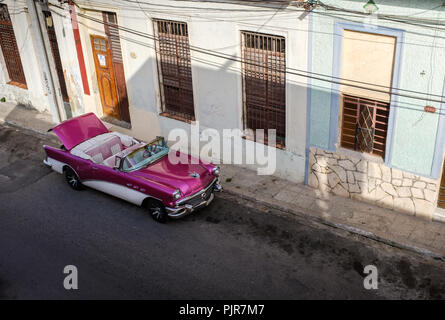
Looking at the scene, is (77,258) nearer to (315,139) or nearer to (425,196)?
(315,139)

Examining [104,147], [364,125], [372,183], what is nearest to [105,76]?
[104,147]

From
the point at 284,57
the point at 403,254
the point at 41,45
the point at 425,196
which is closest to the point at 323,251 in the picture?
the point at 403,254

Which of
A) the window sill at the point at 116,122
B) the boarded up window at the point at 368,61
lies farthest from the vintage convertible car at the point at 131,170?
the boarded up window at the point at 368,61

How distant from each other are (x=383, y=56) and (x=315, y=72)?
152 centimetres

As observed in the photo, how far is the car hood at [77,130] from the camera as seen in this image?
1238 centimetres

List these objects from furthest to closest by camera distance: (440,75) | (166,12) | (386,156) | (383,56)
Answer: (166,12), (386,156), (383,56), (440,75)

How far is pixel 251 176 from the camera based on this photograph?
12914 millimetres

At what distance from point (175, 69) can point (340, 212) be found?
5865 mm

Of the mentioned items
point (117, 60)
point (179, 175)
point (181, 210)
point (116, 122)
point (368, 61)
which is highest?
point (368, 61)

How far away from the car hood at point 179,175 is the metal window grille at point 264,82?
7.10ft

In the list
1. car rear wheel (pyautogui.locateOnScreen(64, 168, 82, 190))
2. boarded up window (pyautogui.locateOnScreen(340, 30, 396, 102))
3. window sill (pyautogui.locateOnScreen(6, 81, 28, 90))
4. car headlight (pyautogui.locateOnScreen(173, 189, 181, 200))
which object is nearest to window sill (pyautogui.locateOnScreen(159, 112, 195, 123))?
car rear wheel (pyautogui.locateOnScreen(64, 168, 82, 190))

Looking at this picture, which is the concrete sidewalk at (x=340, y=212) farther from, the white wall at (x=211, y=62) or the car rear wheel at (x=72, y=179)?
the car rear wheel at (x=72, y=179)

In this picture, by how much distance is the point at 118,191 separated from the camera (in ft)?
38.0

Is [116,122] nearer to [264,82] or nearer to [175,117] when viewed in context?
[175,117]
